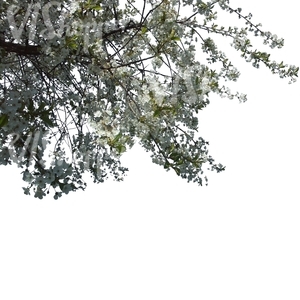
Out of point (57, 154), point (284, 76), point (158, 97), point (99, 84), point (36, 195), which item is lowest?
point (36, 195)

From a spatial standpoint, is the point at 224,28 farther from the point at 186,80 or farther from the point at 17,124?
the point at 17,124

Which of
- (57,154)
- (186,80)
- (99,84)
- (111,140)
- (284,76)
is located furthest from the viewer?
(99,84)

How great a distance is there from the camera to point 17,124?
11.1ft

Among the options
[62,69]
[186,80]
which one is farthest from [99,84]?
[186,80]

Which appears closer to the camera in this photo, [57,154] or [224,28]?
[57,154]

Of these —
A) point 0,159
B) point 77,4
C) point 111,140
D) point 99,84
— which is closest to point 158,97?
point 111,140

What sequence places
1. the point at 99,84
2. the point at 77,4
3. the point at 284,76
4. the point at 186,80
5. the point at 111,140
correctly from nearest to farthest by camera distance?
the point at 111,140 → the point at 77,4 → the point at 186,80 → the point at 284,76 → the point at 99,84

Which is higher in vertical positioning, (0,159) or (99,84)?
(99,84)

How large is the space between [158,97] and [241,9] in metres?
1.90

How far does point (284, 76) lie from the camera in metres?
4.63

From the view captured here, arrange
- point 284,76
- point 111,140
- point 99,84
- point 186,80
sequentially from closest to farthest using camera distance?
point 111,140 → point 186,80 → point 284,76 → point 99,84

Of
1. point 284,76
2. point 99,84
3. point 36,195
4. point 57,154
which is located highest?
point 99,84

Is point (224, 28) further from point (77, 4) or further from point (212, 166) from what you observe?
point (77, 4)

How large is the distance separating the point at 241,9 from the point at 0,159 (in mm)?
2771
